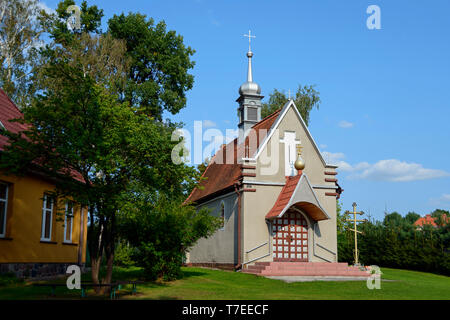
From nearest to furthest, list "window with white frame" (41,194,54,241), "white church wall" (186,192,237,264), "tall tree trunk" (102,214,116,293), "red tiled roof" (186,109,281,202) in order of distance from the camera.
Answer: "tall tree trunk" (102,214,116,293) < "window with white frame" (41,194,54,241) < "white church wall" (186,192,237,264) < "red tiled roof" (186,109,281,202)

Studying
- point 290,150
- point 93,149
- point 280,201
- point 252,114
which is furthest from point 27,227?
point 252,114

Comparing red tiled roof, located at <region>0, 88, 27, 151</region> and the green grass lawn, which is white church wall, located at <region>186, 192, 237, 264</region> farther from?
red tiled roof, located at <region>0, 88, 27, 151</region>

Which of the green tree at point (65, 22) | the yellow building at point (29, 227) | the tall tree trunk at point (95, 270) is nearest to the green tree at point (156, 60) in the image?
the green tree at point (65, 22)

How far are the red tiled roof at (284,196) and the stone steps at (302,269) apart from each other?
257 cm

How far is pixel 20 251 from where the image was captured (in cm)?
1598

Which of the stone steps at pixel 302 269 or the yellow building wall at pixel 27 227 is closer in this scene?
the yellow building wall at pixel 27 227

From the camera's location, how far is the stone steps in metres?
19.6

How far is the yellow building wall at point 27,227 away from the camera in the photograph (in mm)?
Answer: 15391

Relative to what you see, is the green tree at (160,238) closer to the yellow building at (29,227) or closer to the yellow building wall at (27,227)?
the yellow building at (29,227)

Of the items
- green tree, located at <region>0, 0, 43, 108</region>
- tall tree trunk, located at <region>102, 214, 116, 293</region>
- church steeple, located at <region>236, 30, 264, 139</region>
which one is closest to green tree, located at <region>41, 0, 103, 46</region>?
green tree, located at <region>0, 0, 43, 108</region>

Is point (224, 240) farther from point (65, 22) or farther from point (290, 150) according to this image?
point (65, 22)

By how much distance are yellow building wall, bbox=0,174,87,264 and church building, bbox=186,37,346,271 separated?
8.03m
